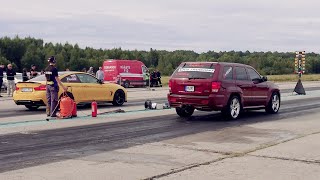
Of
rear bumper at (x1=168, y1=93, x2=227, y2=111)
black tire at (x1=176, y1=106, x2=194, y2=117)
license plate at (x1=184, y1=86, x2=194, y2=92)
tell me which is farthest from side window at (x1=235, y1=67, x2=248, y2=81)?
black tire at (x1=176, y1=106, x2=194, y2=117)

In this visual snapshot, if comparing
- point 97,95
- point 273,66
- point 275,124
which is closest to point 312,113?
point 275,124

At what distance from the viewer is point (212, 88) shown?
48.0ft

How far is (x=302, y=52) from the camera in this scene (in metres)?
32.2

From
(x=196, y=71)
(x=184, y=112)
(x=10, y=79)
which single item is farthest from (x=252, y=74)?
(x=10, y=79)

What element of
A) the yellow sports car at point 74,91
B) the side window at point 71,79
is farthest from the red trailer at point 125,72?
the side window at point 71,79

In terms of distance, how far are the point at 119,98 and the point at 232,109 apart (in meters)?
6.48

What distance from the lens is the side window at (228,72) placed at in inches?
595

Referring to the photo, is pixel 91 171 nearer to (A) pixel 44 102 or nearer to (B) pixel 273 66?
(A) pixel 44 102

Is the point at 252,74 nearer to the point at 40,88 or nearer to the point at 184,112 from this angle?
the point at 184,112

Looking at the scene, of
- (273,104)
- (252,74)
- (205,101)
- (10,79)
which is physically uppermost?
(252,74)

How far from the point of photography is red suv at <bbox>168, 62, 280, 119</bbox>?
1470 centimetres

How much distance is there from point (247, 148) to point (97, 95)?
33.6 feet

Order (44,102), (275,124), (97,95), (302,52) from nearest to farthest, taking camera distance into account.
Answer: (275,124) < (44,102) < (97,95) < (302,52)

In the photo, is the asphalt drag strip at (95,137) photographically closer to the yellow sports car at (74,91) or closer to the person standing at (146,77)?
the yellow sports car at (74,91)
